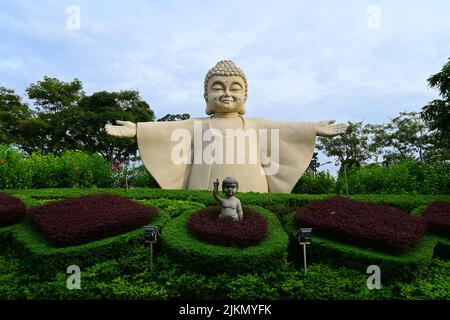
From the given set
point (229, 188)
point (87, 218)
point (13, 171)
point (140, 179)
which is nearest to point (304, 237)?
point (229, 188)

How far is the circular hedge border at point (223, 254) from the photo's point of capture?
19.5 ft

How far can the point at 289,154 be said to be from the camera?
448 inches

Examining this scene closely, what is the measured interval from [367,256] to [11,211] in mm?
5770

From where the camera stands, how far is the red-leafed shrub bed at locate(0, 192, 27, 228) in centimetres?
766

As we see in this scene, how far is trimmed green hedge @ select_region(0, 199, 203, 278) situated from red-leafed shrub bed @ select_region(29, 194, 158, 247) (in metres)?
0.11

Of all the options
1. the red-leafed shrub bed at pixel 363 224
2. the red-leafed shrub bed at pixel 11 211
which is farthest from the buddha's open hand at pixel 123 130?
the red-leafed shrub bed at pixel 363 224

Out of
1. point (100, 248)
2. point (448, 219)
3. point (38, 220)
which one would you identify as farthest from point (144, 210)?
point (448, 219)

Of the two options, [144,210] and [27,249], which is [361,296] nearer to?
[144,210]

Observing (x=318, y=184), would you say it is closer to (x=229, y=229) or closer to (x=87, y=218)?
(x=229, y=229)

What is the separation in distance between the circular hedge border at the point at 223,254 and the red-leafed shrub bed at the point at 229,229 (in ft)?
0.28

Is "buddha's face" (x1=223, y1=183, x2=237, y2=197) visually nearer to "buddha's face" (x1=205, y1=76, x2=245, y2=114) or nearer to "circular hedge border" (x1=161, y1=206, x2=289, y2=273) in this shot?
"circular hedge border" (x1=161, y1=206, x2=289, y2=273)

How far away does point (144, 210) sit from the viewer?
24.5 ft

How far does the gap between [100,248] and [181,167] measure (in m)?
5.02

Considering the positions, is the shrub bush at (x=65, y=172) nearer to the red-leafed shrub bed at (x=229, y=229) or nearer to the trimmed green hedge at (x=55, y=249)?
the trimmed green hedge at (x=55, y=249)
